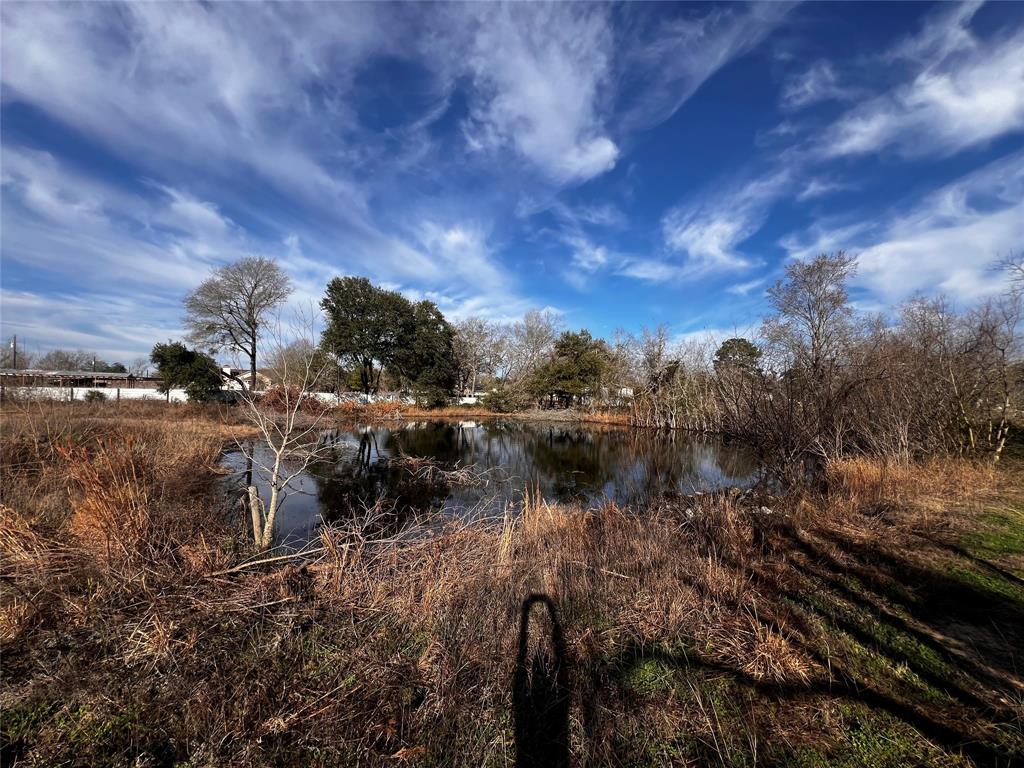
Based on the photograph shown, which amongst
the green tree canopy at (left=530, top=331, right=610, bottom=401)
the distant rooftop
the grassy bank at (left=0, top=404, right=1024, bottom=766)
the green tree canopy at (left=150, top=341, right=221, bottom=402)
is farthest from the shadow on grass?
the green tree canopy at (left=530, top=331, right=610, bottom=401)

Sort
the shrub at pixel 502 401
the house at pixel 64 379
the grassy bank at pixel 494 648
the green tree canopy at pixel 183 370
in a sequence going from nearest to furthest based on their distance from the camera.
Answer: the grassy bank at pixel 494 648 → the house at pixel 64 379 → the green tree canopy at pixel 183 370 → the shrub at pixel 502 401

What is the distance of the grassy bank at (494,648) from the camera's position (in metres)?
2.41

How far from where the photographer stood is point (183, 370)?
26.3 metres

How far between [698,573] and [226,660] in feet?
15.1

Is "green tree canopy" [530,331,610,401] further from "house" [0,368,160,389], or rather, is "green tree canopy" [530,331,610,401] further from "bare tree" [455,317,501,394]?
"house" [0,368,160,389]

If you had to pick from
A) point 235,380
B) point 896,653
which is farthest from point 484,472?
point 896,653

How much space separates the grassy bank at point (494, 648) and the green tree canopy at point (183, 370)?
25.3 m

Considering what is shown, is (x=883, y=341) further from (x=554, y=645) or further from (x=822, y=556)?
(x=554, y=645)

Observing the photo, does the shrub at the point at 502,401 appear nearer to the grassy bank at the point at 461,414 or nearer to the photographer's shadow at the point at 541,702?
the grassy bank at the point at 461,414

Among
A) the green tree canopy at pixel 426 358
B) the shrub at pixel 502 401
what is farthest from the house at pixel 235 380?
the shrub at pixel 502 401

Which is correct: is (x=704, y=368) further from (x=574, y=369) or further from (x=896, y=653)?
(x=896, y=653)

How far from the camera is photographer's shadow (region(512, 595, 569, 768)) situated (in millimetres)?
2451

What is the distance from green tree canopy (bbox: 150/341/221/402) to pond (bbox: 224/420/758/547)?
9.31m

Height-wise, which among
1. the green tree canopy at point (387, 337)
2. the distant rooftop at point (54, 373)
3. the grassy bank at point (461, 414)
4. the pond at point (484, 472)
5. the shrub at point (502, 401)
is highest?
the green tree canopy at point (387, 337)
